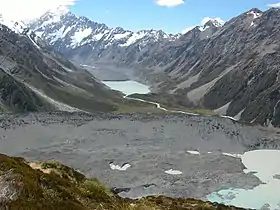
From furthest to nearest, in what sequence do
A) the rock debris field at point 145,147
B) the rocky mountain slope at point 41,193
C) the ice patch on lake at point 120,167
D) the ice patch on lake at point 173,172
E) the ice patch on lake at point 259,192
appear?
the ice patch on lake at point 120,167 < the ice patch on lake at point 173,172 < the rock debris field at point 145,147 < the ice patch on lake at point 259,192 < the rocky mountain slope at point 41,193

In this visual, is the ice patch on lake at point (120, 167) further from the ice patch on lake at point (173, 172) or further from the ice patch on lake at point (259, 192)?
the ice patch on lake at point (259, 192)

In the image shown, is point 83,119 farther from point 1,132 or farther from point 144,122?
point 1,132

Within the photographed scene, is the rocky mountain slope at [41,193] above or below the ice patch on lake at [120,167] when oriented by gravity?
above

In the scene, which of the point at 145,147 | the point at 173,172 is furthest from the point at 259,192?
the point at 145,147

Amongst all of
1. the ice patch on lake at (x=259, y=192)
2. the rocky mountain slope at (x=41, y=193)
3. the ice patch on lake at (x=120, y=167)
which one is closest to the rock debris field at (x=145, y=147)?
the ice patch on lake at (x=120, y=167)

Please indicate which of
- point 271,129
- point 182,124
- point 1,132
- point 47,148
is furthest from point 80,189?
point 271,129
